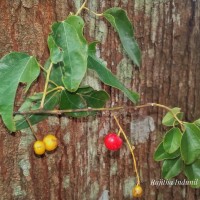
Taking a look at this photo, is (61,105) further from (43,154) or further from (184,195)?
(184,195)

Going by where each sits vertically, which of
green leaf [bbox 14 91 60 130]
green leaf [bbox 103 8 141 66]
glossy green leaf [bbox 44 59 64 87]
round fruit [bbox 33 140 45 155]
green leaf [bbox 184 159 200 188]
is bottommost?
green leaf [bbox 184 159 200 188]

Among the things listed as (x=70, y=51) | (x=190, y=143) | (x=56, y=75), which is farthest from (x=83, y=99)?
(x=190, y=143)

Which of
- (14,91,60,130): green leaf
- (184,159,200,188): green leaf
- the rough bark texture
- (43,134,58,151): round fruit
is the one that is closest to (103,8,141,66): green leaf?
the rough bark texture

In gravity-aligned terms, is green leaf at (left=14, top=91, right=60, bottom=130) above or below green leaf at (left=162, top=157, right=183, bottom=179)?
above

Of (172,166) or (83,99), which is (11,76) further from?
(172,166)

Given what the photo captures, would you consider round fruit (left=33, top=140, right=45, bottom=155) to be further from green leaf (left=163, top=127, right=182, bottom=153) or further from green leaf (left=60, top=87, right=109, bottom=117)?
green leaf (left=163, top=127, right=182, bottom=153)

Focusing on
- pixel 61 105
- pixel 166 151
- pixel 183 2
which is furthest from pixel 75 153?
pixel 183 2

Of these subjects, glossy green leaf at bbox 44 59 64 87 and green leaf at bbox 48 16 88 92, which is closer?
green leaf at bbox 48 16 88 92
